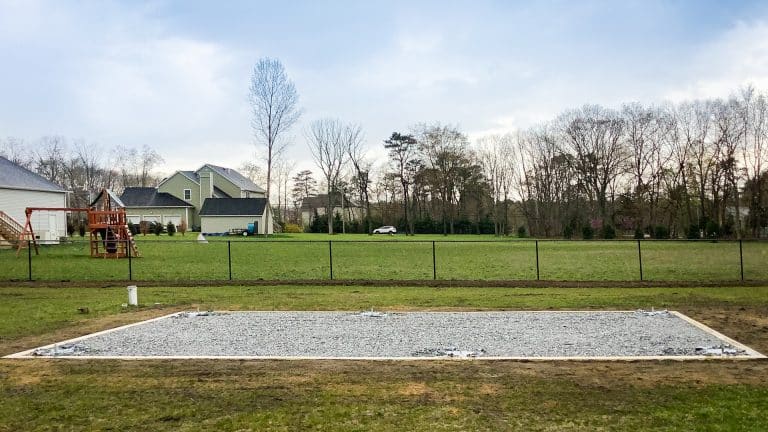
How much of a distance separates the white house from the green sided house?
65.8 ft

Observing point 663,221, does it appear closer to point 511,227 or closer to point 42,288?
point 511,227

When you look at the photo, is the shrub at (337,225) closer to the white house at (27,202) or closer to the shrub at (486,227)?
the shrub at (486,227)

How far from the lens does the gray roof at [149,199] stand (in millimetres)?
64000

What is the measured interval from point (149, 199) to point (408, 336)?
61.6 metres

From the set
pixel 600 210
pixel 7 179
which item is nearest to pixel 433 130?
pixel 600 210

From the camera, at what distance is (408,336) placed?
30.0 feet

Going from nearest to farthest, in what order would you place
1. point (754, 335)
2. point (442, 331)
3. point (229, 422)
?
point (229, 422)
point (754, 335)
point (442, 331)

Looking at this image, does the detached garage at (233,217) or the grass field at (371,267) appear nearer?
the grass field at (371,267)

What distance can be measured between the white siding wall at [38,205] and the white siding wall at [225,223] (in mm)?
19649

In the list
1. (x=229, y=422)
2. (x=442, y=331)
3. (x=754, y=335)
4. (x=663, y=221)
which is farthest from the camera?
(x=663, y=221)

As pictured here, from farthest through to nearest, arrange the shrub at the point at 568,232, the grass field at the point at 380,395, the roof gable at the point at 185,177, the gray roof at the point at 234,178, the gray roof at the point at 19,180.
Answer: the gray roof at the point at 234,178 < the roof gable at the point at 185,177 < the shrub at the point at 568,232 < the gray roof at the point at 19,180 < the grass field at the point at 380,395

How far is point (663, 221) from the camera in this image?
61.1 meters

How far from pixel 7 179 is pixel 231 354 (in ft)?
116

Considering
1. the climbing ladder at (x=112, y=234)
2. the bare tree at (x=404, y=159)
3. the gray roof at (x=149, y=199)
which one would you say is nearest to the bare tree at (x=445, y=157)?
the bare tree at (x=404, y=159)
